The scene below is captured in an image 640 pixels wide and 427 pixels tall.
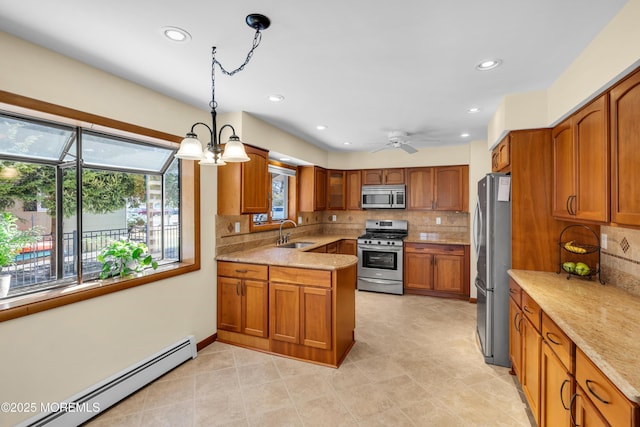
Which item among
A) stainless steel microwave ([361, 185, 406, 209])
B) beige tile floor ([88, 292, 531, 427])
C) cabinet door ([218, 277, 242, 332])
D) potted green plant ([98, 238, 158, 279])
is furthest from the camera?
stainless steel microwave ([361, 185, 406, 209])

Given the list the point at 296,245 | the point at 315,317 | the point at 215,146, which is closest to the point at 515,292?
the point at 315,317

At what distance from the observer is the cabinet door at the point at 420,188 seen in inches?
203

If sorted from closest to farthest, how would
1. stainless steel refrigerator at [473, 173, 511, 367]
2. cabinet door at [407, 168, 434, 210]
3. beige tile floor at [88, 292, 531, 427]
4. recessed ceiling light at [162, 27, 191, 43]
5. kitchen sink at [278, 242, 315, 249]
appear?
recessed ceiling light at [162, 27, 191, 43], beige tile floor at [88, 292, 531, 427], stainless steel refrigerator at [473, 173, 511, 367], kitchen sink at [278, 242, 315, 249], cabinet door at [407, 168, 434, 210]

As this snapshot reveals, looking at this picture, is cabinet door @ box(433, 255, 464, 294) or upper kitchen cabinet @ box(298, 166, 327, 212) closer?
cabinet door @ box(433, 255, 464, 294)

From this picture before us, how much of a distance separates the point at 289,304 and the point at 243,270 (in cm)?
63

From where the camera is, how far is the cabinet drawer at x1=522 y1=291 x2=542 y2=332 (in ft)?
6.14

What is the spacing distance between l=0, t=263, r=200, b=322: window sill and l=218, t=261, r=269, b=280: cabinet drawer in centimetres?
58

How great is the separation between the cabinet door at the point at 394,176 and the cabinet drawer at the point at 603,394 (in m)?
4.22

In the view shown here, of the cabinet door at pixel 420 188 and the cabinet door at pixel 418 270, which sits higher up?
the cabinet door at pixel 420 188

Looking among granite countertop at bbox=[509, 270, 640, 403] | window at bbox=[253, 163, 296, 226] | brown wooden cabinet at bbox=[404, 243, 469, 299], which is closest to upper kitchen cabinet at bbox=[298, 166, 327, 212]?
window at bbox=[253, 163, 296, 226]

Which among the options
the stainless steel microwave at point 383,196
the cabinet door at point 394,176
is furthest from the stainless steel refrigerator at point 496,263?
the cabinet door at point 394,176

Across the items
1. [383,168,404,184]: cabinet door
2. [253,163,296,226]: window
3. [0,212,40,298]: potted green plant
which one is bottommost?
[0,212,40,298]: potted green plant

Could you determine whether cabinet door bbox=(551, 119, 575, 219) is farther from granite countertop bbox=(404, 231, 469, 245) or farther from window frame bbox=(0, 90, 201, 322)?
window frame bbox=(0, 90, 201, 322)

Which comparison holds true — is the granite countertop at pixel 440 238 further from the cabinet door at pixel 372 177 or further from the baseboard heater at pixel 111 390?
the baseboard heater at pixel 111 390
